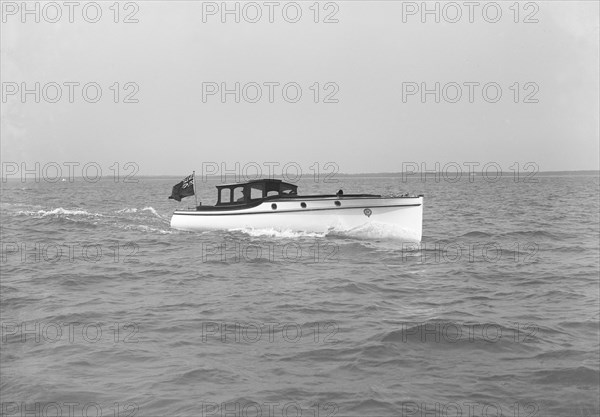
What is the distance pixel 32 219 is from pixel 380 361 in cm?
3396

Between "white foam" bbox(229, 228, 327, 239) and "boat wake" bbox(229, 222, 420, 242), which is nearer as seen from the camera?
"boat wake" bbox(229, 222, 420, 242)

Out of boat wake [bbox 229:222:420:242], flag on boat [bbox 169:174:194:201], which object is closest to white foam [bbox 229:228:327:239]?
boat wake [bbox 229:222:420:242]

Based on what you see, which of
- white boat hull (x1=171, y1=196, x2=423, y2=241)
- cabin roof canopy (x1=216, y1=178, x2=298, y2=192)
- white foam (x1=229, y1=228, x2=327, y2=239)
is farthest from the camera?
cabin roof canopy (x1=216, y1=178, x2=298, y2=192)

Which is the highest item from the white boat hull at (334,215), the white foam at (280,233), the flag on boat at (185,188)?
the flag on boat at (185,188)

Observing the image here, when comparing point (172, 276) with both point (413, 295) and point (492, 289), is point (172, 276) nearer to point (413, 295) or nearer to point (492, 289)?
point (413, 295)

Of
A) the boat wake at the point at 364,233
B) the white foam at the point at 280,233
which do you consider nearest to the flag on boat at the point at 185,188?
the white foam at the point at 280,233

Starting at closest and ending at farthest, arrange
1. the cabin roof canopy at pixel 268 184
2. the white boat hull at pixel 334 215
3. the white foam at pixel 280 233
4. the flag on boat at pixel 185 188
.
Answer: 1. the white boat hull at pixel 334 215
2. the white foam at pixel 280 233
3. the cabin roof canopy at pixel 268 184
4. the flag on boat at pixel 185 188

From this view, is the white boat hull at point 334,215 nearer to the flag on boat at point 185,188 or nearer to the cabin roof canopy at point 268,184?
the cabin roof canopy at point 268,184

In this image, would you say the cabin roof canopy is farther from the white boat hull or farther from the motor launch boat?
the white boat hull

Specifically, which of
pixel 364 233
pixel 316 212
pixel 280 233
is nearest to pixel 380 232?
pixel 364 233

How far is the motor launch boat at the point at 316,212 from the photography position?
23188mm

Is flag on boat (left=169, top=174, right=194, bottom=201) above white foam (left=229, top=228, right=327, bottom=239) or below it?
above

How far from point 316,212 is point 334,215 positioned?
2.53 ft

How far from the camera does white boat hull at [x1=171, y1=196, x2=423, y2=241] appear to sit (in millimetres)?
23172
